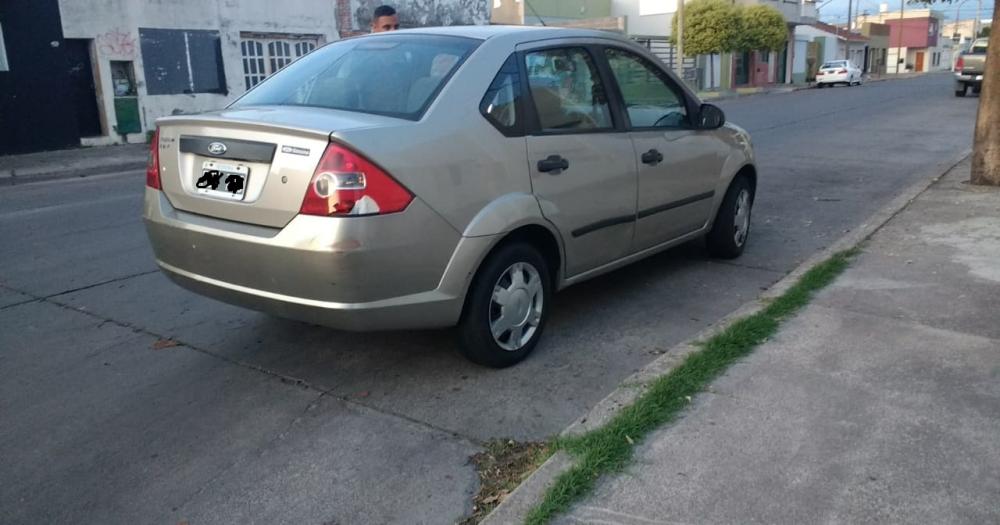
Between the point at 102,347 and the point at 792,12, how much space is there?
178 ft

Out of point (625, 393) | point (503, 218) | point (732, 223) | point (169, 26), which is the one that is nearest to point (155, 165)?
point (503, 218)

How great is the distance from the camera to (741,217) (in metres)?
6.30

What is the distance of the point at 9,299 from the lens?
5520 millimetres

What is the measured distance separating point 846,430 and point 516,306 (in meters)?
1.59

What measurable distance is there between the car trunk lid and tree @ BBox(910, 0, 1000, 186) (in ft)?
25.3

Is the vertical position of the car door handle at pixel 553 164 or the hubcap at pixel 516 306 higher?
the car door handle at pixel 553 164

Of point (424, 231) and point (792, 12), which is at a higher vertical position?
point (792, 12)

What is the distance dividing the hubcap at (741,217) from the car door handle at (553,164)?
7.70 feet

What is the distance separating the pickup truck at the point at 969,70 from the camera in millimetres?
28234

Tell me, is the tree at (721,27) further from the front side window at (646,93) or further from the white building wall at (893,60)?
the white building wall at (893,60)

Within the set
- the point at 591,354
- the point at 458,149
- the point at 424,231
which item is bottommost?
the point at 591,354

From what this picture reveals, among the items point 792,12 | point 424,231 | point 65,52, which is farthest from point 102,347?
point 792,12

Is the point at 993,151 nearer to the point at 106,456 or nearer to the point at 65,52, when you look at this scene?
the point at 106,456

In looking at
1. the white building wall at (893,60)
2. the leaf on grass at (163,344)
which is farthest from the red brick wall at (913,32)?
the leaf on grass at (163,344)
